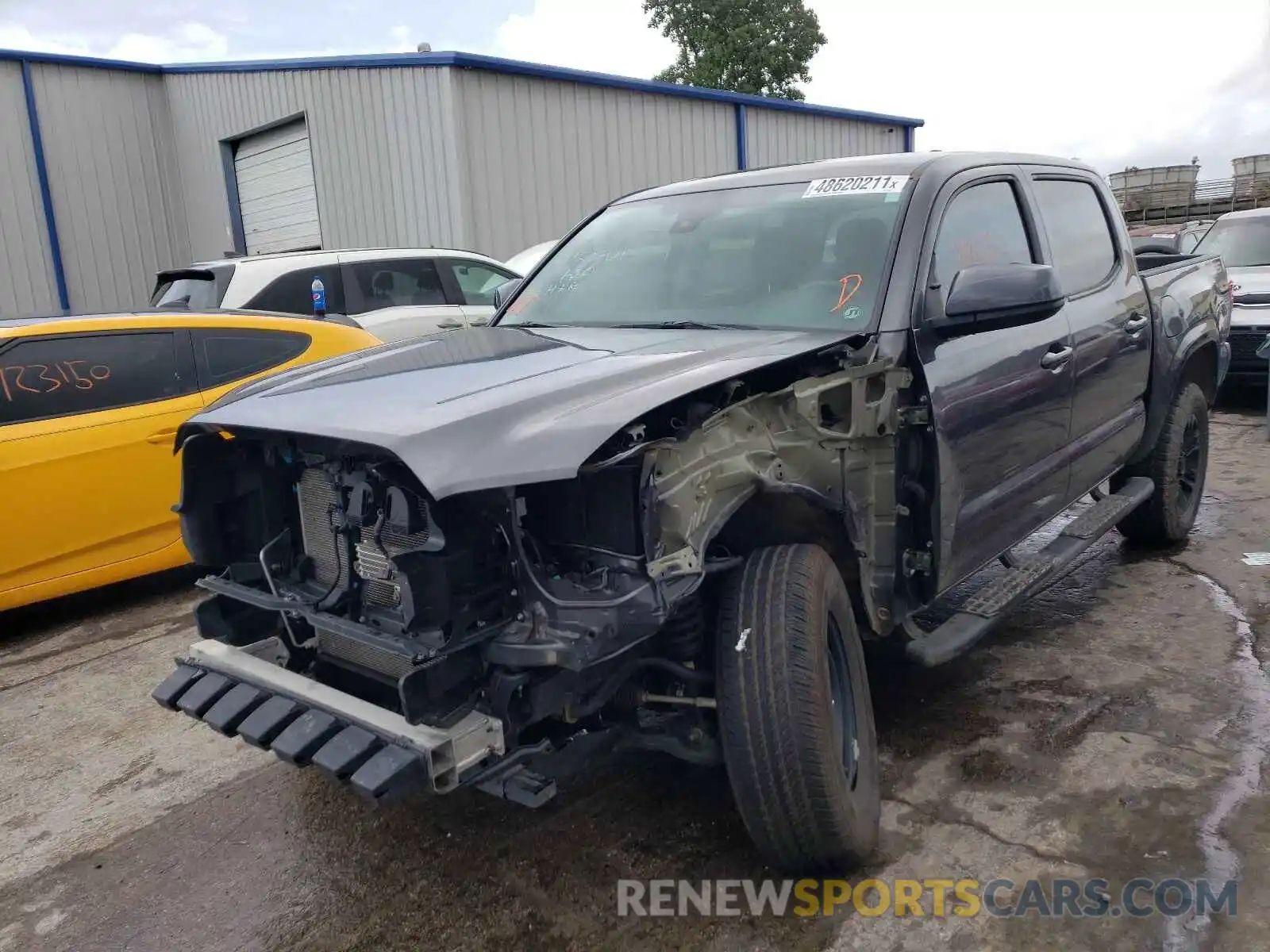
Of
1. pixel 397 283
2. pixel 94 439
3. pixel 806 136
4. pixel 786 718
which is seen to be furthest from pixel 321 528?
pixel 806 136

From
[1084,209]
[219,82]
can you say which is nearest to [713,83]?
[219,82]

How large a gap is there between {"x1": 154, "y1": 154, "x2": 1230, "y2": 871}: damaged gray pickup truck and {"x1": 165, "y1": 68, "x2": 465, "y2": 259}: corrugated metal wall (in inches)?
354

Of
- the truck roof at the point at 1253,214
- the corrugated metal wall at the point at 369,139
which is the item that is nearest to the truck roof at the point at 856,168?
the truck roof at the point at 1253,214

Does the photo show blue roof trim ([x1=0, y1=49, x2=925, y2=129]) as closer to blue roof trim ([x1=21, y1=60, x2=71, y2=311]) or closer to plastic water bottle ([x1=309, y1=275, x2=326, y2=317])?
blue roof trim ([x1=21, y1=60, x2=71, y2=311])

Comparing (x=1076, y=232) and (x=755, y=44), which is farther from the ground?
(x=755, y=44)

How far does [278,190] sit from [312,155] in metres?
1.32

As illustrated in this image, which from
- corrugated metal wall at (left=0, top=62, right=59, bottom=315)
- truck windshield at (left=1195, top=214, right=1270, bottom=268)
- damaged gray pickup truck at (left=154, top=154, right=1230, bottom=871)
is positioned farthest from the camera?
corrugated metal wall at (left=0, top=62, right=59, bottom=315)

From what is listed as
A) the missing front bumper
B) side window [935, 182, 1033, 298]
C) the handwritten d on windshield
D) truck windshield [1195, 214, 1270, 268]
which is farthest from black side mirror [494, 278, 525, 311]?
truck windshield [1195, 214, 1270, 268]

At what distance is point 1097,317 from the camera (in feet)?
13.3

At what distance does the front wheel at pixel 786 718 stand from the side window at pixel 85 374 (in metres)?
3.75

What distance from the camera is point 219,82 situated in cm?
1447

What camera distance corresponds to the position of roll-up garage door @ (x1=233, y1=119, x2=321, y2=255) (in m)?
13.7

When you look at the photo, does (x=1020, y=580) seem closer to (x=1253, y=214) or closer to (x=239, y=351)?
(x=239, y=351)

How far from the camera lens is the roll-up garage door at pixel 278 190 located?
13.7m
